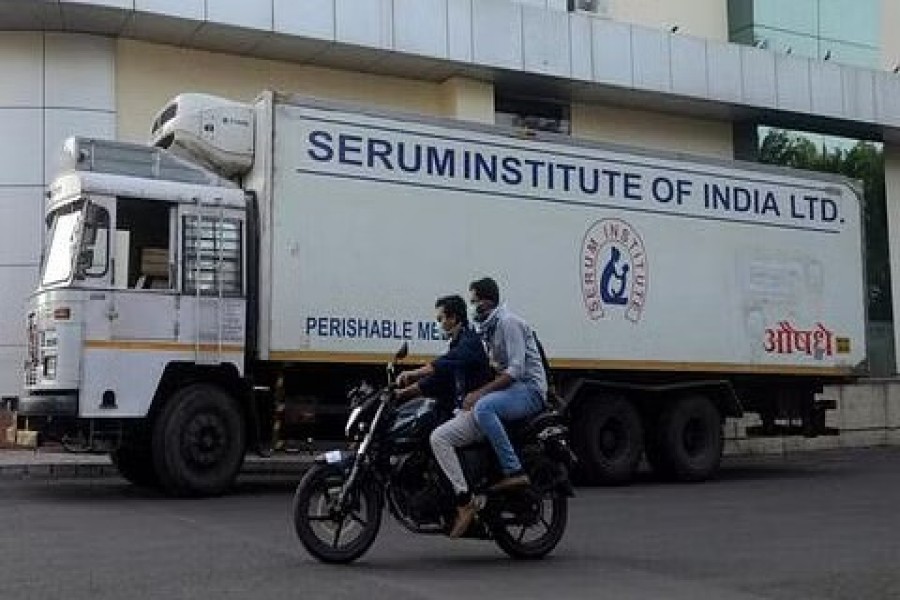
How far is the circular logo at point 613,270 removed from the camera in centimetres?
1465

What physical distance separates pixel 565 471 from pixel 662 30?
15427mm

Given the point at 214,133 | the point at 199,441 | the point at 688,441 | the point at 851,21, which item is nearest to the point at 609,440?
the point at 688,441

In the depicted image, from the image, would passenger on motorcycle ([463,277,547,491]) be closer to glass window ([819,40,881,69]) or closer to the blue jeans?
the blue jeans

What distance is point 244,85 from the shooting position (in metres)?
19.6

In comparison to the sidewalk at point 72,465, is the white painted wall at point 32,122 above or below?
above

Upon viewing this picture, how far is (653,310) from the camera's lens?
15086mm

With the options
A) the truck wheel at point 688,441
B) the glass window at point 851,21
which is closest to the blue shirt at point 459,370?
the truck wheel at point 688,441

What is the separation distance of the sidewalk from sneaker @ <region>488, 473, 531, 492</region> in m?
6.53

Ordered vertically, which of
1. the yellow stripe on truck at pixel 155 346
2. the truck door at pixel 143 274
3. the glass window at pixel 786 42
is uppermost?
the glass window at pixel 786 42

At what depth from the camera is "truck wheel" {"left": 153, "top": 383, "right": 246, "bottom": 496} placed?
11.9 m

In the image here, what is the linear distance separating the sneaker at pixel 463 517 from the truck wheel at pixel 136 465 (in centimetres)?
536

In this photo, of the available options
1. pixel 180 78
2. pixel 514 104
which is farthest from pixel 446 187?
pixel 514 104

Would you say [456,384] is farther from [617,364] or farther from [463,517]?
A: [617,364]

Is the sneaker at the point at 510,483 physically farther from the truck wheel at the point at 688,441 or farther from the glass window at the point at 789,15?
the glass window at the point at 789,15
